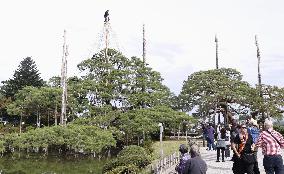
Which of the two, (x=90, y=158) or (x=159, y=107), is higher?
(x=159, y=107)

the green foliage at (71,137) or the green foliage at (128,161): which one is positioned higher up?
the green foliage at (71,137)

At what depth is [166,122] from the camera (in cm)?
3541

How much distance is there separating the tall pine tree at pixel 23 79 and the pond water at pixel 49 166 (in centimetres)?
2329

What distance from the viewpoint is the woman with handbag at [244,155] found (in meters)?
9.76

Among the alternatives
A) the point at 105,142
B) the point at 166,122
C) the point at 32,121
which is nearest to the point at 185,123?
the point at 166,122

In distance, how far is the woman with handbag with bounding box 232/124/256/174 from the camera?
976 centimetres

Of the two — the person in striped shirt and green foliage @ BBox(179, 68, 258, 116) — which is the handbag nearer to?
the person in striped shirt

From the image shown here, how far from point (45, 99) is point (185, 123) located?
1395cm

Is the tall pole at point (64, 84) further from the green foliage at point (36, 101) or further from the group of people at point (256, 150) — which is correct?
the group of people at point (256, 150)

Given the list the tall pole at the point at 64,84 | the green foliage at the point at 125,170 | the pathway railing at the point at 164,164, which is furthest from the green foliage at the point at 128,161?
the tall pole at the point at 64,84

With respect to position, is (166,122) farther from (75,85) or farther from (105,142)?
(75,85)

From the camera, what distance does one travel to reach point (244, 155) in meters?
9.79

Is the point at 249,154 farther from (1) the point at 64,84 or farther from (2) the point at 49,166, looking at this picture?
(1) the point at 64,84

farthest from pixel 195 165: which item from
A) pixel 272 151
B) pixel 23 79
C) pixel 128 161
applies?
pixel 23 79
